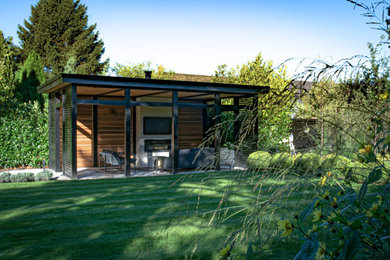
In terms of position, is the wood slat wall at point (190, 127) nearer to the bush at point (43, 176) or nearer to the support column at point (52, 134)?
the support column at point (52, 134)

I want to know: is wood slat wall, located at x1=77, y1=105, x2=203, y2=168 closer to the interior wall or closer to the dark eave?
the interior wall

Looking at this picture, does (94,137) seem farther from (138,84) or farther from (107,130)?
(138,84)

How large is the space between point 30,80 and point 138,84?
328 inches

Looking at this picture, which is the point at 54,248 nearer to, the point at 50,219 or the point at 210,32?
the point at 50,219

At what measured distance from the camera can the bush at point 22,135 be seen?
1014cm

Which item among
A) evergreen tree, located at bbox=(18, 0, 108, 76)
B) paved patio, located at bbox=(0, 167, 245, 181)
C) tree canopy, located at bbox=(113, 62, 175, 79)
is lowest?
paved patio, located at bbox=(0, 167, 245, 181)

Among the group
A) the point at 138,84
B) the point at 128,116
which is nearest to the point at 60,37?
the point at 138,84

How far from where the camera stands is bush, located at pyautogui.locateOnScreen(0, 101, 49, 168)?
10.1 meters

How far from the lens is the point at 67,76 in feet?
26.0

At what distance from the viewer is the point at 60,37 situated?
26.5 metres

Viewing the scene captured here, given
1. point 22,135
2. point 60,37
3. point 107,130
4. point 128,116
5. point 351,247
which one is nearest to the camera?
point 351,247

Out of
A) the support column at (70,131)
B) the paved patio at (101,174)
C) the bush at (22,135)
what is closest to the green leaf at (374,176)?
the paved patio at (101,174)

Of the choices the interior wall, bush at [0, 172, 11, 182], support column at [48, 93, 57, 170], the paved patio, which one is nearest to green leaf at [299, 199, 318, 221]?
the paved patio

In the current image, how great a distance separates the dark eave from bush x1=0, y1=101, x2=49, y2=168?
90 cm
